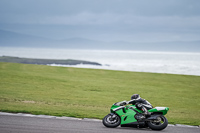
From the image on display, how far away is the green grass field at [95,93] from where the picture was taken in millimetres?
16666

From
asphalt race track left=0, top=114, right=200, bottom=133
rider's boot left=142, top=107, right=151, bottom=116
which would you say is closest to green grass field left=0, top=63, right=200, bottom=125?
asphalt race track left=0, top=114, right=200, bottom=133

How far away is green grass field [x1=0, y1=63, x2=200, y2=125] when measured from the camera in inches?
656

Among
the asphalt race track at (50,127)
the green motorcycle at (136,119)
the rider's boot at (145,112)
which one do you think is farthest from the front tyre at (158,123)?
the rider's boot at (145,112)

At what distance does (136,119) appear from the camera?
11.5m

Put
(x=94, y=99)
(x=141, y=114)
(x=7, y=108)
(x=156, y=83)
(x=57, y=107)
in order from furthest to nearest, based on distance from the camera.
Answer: (x=156, y=83), (x=94, y=99), (x=57, y=107), (x=7, y=108), (x=141, y=114)

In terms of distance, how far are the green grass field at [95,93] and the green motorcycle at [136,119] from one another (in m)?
3.13

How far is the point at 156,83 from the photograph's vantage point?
107ft

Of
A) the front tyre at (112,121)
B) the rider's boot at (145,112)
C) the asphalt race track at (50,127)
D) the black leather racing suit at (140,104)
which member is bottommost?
the asphalt race track at (50,127)

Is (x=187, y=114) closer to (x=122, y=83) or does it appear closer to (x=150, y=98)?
(x=150, y=98)

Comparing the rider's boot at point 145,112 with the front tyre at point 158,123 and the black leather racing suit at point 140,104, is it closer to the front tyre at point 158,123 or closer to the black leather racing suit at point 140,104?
the black leather racing suit at point 140,104

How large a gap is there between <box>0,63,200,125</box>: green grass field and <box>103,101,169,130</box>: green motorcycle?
10.3ft

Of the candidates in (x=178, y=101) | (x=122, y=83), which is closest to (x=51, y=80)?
(x=122, y=83)

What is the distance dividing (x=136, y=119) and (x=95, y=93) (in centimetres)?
1330

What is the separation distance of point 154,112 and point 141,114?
1.79 ft
